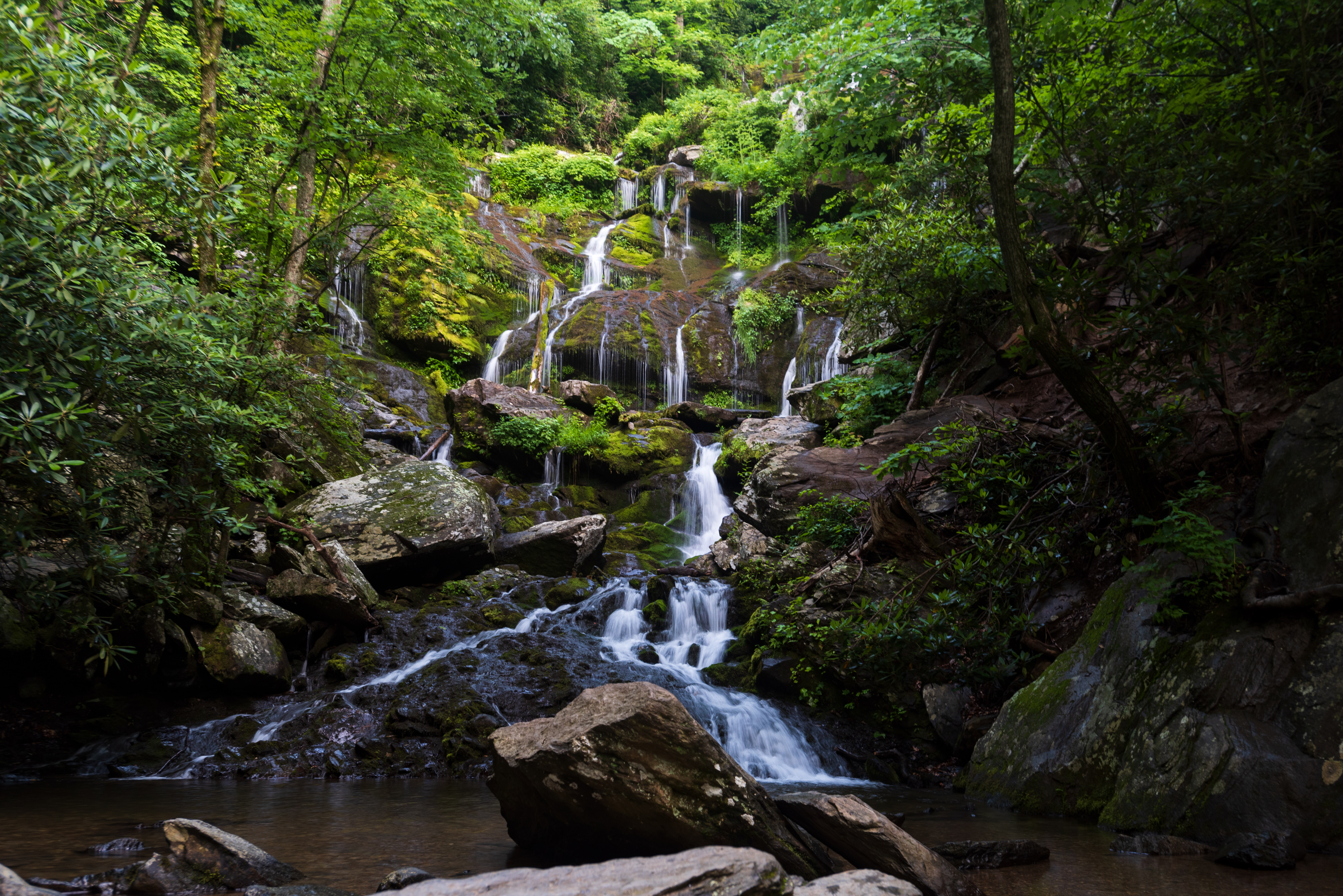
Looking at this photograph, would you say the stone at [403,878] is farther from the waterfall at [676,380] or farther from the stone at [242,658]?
the waterfall at [676,380]

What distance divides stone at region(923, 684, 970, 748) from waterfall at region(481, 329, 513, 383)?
599 inches

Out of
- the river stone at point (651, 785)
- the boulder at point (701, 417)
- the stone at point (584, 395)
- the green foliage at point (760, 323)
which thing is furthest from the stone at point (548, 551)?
the green foliage at point (760, 323)

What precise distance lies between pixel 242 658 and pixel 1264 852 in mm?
8229

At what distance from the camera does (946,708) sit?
22.1ft

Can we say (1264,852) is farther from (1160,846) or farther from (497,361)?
(497,361)

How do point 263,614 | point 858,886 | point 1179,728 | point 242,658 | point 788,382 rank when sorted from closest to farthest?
point 858,886
point 1179,728
point 242,658
point 263,614
point 788,382

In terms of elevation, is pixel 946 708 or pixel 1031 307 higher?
pixel 1031 307

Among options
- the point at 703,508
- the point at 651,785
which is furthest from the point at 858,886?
the point at 703,508

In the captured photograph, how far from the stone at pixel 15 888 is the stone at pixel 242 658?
16.7ft

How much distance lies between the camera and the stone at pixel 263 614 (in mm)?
7504

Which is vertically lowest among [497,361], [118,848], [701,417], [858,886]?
[118,848]

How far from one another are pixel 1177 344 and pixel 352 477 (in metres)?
10.6

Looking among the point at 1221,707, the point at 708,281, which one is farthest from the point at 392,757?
the point at 708,281

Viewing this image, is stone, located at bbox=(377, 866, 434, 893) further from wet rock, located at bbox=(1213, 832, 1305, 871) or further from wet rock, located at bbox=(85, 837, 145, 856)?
wet rock, located at bbox=(1213, 832, 1305, 871)
